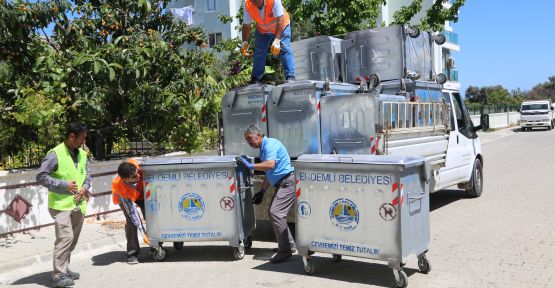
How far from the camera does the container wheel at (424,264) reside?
605 cm

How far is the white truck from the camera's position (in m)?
37.4

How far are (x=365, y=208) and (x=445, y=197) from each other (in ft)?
20.9

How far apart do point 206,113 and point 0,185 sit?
410cm

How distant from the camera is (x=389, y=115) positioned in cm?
770

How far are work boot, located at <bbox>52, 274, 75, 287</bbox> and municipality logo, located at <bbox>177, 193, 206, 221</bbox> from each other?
153cm

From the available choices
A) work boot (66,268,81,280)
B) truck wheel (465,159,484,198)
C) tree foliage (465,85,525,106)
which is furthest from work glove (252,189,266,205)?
tree foliage (465,85,525,106)

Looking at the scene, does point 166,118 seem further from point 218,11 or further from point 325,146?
point 218,11

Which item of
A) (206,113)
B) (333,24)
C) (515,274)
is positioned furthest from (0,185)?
(333,24)

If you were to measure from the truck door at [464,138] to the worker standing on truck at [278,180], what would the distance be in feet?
16.0

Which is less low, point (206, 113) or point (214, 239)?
point (206, 113)

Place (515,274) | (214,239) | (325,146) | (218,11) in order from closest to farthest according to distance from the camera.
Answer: (515,274) < (214,239) < (325,146) < (218,11)

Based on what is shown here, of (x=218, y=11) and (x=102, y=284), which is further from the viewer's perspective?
(x=218, y=11)

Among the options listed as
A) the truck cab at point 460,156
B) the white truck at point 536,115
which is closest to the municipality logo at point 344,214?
the truck cab at point 460,156

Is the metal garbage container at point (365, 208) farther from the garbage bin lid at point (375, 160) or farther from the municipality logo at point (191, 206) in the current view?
the municipality logo at point (191, 206)
